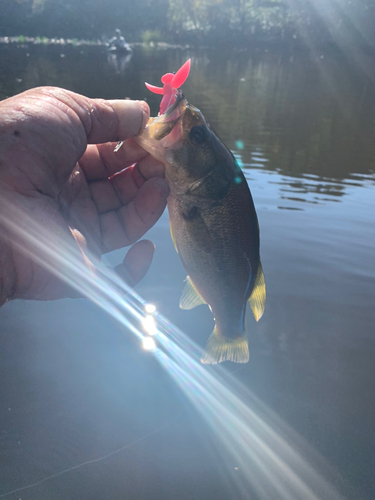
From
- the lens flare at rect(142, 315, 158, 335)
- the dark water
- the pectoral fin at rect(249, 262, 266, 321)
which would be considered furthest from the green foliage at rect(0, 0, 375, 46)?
the pectoral fin at rect(249, 262, 266, 321)

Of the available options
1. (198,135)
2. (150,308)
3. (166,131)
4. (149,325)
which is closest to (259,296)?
(198,135)

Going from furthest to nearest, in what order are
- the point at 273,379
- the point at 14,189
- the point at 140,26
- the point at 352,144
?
the point at 140,26, the point at 352,144, the point at 273,379, the point at 14,189

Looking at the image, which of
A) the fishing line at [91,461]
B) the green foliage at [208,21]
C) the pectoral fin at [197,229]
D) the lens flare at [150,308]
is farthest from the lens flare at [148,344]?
the green foliage at [208,21]

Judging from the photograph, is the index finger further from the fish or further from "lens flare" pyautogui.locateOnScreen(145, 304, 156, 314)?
"lens flare" pyautogui.locateOnScreen(145, 304, 156, 314)

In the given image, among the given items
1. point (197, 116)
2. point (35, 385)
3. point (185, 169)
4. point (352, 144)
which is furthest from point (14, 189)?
point (352, 144)

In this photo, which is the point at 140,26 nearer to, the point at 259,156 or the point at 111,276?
the point at 259,156

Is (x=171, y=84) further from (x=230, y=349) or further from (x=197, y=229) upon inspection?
(x=230, y=349)

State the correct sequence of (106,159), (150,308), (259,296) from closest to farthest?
(259,296) < (106,159) < (150,308)
